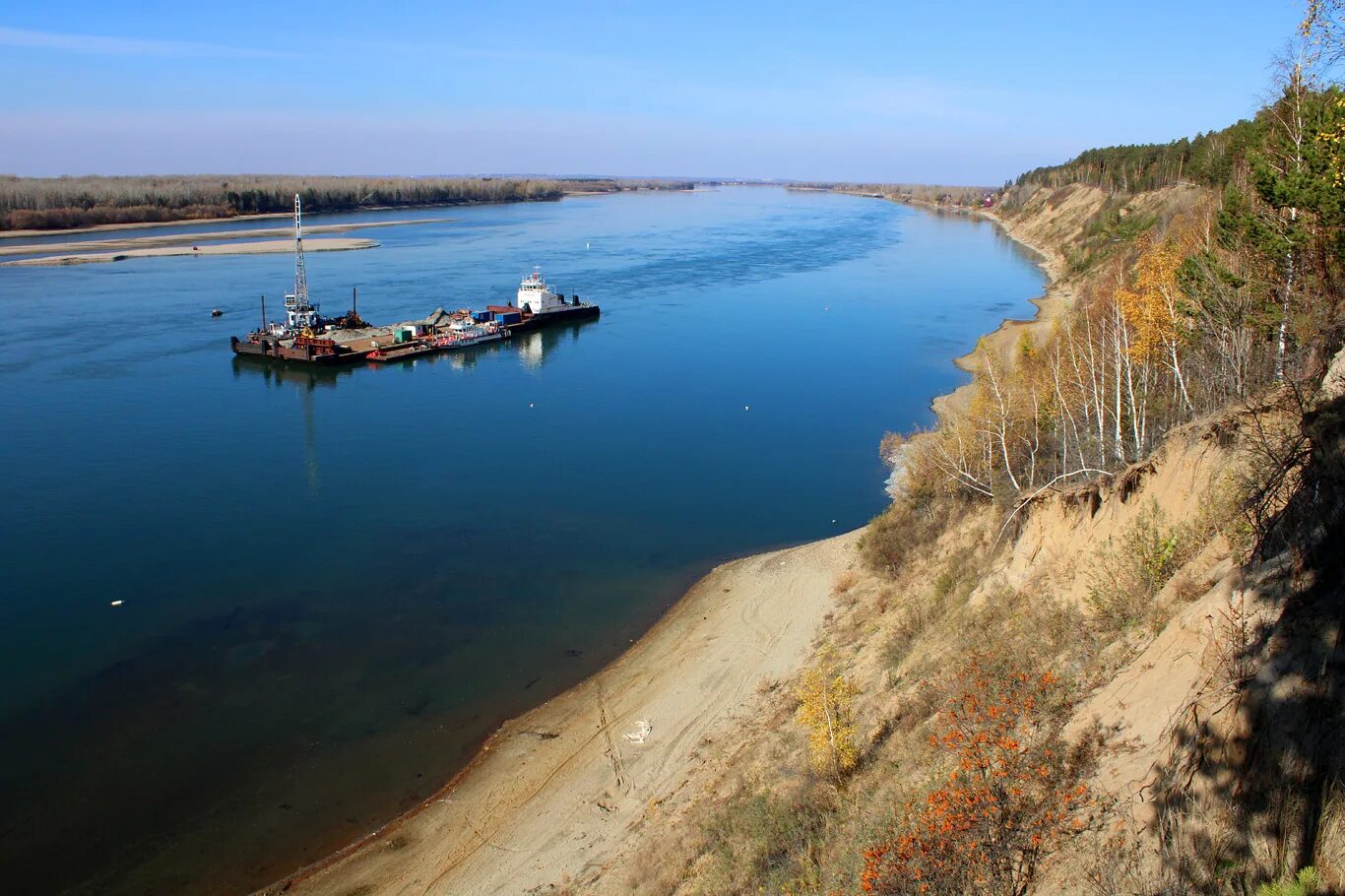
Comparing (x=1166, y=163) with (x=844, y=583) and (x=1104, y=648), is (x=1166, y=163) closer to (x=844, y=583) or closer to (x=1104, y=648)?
(x=844, y=583)

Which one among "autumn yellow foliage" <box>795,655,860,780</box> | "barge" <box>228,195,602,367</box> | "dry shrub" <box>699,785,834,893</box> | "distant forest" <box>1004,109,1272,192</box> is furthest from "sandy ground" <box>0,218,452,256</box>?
"dry shrub" <box>699,785,834,893</box>

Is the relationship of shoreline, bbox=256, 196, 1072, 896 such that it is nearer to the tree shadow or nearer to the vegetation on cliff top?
the vegetation on cliff top

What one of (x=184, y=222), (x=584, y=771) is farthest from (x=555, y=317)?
(x=184, y=222)

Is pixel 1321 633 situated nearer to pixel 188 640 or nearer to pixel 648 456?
pixel 188 640

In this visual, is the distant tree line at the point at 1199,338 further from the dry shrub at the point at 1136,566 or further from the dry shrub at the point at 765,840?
the dry shrub at the point at 765,840

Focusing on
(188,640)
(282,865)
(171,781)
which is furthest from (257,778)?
(188,640)

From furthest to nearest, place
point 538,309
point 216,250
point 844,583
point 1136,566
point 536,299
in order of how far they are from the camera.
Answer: point 216,250
point 536,299
point 538,309
point 844,583
point 1136,566

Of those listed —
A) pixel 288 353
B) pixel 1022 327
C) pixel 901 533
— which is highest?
pixel 1022 327
